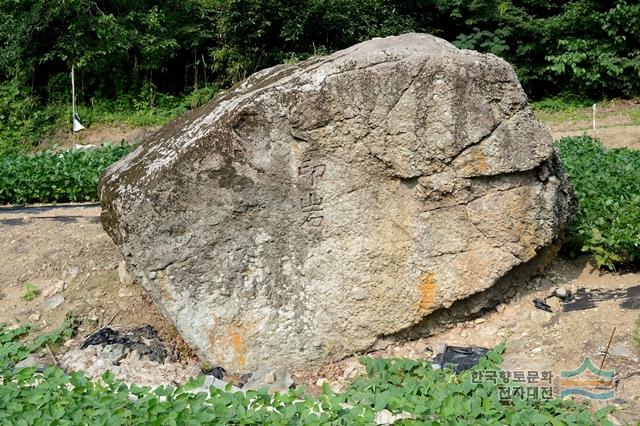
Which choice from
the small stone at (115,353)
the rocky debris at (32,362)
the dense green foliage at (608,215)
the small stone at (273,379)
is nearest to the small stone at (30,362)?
the rocky debris at (32,362)

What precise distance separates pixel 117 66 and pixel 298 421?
14.5 m

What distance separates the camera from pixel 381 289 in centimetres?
482

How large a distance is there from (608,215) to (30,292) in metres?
4.70

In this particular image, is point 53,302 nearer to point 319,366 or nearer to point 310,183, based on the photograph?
point 319,366

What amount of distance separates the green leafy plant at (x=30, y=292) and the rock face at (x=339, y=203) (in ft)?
4.94

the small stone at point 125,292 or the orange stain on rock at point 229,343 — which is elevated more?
the orange stain on rock at point 229,343

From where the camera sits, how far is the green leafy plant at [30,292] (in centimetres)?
581

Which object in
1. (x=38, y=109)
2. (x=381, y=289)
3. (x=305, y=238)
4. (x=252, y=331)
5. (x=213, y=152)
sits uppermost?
(x=213, y=152)

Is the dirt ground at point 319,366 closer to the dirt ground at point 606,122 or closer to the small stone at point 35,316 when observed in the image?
the small stone at point 35,316

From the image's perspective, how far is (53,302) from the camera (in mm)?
5750

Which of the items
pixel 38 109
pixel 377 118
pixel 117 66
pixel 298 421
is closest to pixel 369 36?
pixel 117 66

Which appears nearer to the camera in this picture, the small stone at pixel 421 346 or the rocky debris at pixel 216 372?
the rocky debris at pixel 216 372

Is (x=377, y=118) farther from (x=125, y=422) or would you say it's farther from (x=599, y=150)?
(x=599, y=150)

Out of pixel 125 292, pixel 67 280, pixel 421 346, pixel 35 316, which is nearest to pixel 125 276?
pixel 125 292
